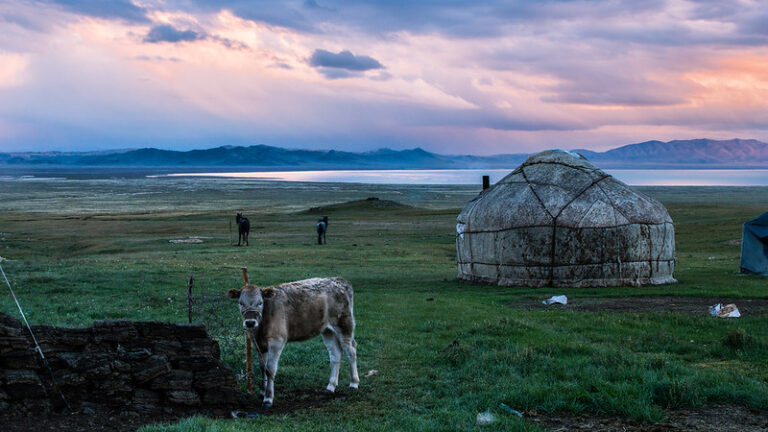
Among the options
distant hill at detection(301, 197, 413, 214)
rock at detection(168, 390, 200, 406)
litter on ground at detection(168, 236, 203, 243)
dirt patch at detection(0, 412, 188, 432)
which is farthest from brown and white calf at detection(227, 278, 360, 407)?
distant hill at detection(301, 197, 413, 214)

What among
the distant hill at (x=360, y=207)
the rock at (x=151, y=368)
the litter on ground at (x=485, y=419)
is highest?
the rock at (x=151, y=368)

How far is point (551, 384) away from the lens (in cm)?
837

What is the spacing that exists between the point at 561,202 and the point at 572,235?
1.16 metres

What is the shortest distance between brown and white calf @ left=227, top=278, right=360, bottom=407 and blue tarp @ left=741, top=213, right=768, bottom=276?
18288 mm

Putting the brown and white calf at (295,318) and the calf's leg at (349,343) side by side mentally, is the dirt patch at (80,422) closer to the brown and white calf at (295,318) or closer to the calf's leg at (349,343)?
the brown and white calf at (295,318)

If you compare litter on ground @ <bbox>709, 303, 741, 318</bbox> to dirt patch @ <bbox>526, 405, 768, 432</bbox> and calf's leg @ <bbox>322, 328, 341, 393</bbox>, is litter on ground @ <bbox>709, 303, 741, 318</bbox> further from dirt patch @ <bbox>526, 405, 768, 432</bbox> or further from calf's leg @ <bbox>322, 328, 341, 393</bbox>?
calf's leg @ <bbox>322, 328, 341, 393</bbox>

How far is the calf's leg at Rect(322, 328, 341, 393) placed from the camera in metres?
8.66

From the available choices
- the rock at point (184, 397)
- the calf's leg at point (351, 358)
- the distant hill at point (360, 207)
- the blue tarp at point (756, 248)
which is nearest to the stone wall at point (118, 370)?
the rock at point (184, 397)

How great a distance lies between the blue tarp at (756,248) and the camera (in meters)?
22.1

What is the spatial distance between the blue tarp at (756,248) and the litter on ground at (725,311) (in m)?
8.82

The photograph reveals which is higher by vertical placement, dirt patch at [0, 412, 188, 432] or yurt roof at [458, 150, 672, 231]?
yurt roof at [458, 150, 672, 231]

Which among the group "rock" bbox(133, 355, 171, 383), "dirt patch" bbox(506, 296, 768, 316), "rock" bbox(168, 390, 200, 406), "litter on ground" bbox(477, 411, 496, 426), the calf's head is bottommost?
"dirt patch" bbox(506, 296, 768, 316)

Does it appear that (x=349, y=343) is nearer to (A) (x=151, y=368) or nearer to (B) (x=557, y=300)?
(A) (x=151, y=368)

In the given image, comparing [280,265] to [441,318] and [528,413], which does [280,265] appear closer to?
[441,318]
